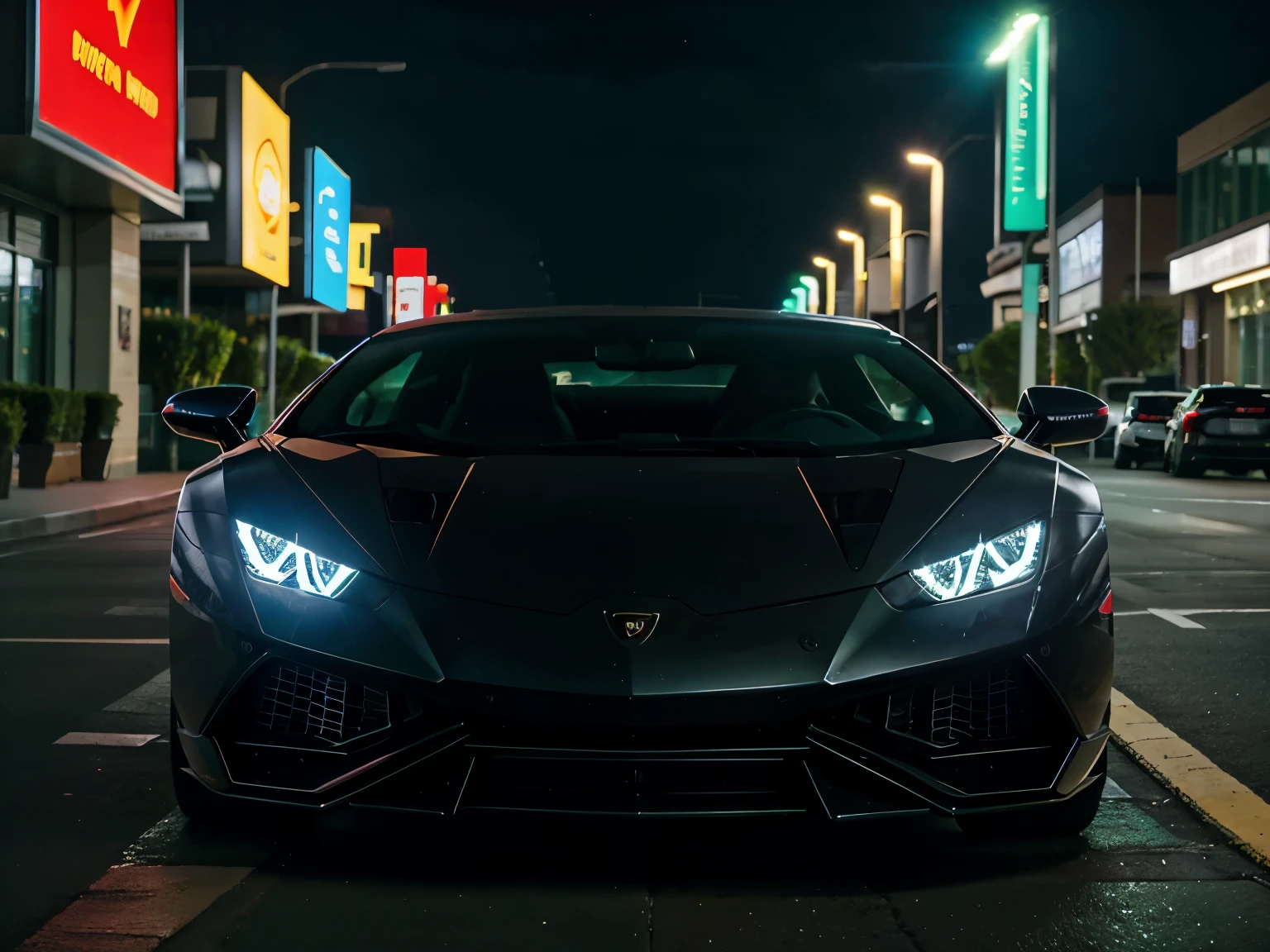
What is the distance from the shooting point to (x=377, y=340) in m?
5.04

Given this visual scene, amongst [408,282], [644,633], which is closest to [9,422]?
[644,633]

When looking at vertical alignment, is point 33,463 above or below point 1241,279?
below

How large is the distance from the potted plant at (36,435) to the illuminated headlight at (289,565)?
16955mm

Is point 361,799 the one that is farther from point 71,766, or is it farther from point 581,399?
point 581,399

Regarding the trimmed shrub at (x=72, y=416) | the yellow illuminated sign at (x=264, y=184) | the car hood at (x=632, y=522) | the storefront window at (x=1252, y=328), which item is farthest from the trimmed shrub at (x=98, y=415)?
the storefront window at (x=1252, y=328)

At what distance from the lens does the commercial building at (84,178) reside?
19.4 metres

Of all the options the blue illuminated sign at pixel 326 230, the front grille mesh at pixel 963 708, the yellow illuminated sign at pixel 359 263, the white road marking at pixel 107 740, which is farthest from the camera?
the yellow illuminated sign at pixel 359 263

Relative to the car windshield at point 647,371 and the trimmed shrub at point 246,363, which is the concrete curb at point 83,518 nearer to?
the car windshield at point 647,371

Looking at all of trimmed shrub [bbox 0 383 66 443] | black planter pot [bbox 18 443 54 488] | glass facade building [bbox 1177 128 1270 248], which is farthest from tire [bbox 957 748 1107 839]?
glass facade building [bbox 1177 128 1270 248]

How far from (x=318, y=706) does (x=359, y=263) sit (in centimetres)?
7324

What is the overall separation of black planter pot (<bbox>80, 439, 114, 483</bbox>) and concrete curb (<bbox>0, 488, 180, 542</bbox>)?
3155 millimetres

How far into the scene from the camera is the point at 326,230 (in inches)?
2156

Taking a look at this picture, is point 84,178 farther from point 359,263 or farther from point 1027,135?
point 359,263

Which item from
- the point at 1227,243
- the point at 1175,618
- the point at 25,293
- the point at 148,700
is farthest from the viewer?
the point at 1227,243
